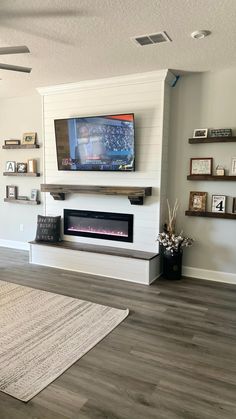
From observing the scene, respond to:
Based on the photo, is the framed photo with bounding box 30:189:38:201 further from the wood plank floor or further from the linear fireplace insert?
the wood plank floor

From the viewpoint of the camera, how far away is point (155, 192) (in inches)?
167

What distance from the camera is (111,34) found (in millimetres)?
2879

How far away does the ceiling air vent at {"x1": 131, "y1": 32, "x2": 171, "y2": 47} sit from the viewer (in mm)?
2901

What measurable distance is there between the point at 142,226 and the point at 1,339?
2327 millimetres

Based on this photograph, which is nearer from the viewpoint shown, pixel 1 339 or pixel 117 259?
pixel 1 339

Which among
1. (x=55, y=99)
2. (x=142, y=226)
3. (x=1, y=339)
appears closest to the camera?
(x=1, y=339)

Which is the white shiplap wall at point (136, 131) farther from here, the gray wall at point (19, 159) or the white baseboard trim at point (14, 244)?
the white baseboard trim at point (14, 244)

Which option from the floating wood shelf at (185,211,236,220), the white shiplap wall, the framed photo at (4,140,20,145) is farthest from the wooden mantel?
the framed photo at (4,140,20,145)

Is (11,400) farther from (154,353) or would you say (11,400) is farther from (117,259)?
(117,259)

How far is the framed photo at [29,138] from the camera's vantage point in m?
5.31

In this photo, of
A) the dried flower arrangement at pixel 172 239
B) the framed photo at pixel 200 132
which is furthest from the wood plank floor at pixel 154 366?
the framed photo at pixel 200 132

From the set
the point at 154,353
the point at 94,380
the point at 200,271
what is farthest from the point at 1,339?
the point at 200,271

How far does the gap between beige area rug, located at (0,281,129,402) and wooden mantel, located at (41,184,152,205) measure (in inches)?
60.8

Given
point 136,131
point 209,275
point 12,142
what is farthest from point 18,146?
point 209,275
